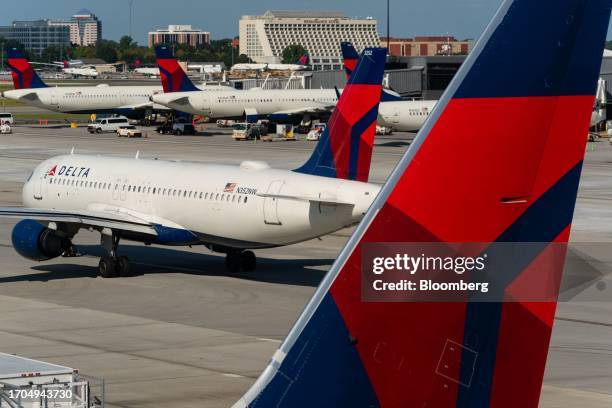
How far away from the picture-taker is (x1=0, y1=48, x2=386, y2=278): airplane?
33.9 meters

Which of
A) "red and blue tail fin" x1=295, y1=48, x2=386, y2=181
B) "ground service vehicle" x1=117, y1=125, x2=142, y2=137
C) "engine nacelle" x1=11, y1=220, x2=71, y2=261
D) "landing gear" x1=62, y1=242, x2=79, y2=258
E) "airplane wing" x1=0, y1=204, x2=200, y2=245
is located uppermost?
"red and blue tail fin" x1=295, y1=48, x2=386, y2=181

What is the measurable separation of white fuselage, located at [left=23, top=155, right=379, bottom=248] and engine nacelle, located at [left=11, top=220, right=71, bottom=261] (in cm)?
Result: 211

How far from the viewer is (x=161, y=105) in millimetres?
115438

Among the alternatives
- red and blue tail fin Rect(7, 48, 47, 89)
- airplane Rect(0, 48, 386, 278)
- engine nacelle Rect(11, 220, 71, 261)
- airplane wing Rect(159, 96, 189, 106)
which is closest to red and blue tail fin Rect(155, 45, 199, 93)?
airplane wing Rect(159, 96, 189, 106)

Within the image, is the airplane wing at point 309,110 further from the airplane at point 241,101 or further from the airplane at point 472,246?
the airplane at point 472,246

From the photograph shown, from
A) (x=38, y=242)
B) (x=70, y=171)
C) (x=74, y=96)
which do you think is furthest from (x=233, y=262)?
(x=74, y=96)

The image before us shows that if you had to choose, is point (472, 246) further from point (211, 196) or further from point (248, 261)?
point (248, 261)

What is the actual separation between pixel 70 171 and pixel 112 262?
4.67m

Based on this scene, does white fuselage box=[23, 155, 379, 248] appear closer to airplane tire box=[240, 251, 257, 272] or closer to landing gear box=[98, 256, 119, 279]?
landing gear box=[98, 256, 119, 279]

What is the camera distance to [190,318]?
31.3 meters

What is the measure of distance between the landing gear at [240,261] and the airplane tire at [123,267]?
10.6ft

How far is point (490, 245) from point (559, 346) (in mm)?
19472

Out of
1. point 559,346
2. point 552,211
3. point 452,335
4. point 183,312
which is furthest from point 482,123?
point 183,312

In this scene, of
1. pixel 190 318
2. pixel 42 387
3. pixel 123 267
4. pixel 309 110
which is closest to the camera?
pixel 42 387
